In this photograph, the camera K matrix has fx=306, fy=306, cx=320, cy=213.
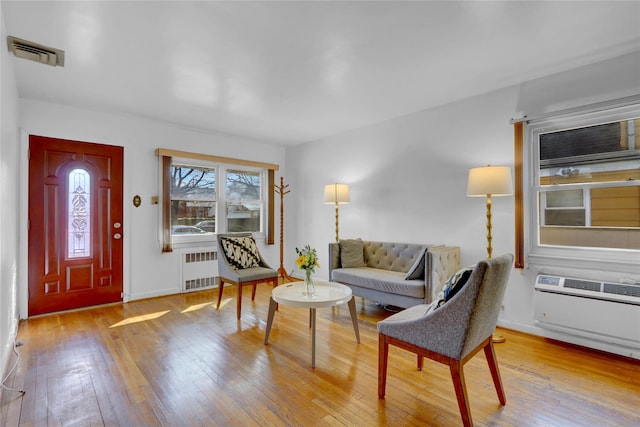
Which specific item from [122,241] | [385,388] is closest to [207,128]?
[122,241]

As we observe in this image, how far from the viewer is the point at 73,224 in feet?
12.2

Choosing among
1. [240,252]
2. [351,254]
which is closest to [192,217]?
[240,252]

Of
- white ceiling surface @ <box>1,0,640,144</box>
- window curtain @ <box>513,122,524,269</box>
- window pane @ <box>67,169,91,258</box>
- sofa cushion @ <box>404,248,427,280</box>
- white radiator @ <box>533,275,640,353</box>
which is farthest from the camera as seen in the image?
window pane @ <box>67,169,91,258</box>

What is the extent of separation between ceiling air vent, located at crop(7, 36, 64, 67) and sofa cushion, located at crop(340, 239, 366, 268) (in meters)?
3.37

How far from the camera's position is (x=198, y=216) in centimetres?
481

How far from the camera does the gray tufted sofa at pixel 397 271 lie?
3.06 meters

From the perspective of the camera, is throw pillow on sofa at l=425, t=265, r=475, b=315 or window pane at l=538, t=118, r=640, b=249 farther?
window pane at l=538, t=118, r=640, b=249

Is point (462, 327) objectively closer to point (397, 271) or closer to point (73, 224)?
point (397, 271)

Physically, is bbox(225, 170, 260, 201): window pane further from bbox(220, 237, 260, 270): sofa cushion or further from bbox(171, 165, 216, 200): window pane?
bbox(220, 237, 260, 270): sofa cushion

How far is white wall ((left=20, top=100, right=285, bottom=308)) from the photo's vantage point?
374cm

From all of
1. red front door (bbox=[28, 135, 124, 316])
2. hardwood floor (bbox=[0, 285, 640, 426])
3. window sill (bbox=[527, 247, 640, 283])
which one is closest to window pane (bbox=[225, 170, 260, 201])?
red front door (bbox=[28, 135, 124, 316])

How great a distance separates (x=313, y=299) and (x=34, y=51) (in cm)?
293

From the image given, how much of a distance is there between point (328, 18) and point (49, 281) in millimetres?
4104

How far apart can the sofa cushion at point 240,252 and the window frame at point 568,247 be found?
3.12 m
